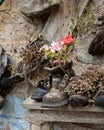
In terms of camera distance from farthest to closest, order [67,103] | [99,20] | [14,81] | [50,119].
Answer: [14,81] → [99,20] → [50,119] → [67,103]

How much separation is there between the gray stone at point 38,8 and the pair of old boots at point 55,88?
2.48 ft

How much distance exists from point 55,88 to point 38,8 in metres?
0.94

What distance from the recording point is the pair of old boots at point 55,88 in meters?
2.37

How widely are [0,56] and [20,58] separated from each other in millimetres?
162

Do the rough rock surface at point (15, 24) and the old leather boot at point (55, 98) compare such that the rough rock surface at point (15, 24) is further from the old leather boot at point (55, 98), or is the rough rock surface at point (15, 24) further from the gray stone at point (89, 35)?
the old leather boot at point (55, 98)

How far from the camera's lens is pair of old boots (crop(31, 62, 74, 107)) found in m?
2.37

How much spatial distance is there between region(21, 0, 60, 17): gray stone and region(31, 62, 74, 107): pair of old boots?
76 cm

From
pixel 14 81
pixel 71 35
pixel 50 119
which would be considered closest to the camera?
pixel 50 119

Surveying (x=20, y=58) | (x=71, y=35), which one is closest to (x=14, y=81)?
(x=20, y=58)

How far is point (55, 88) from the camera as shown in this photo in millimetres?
2453

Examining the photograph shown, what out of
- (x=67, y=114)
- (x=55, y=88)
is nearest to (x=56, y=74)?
(x=55, y=88)

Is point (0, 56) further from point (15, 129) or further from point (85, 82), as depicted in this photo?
point (85, 82)

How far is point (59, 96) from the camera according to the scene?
93.4 inches

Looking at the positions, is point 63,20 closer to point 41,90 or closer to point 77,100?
point 41,90
